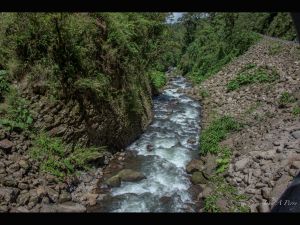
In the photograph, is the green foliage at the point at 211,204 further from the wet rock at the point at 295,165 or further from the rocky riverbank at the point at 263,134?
the wet rock at the point at 295,165

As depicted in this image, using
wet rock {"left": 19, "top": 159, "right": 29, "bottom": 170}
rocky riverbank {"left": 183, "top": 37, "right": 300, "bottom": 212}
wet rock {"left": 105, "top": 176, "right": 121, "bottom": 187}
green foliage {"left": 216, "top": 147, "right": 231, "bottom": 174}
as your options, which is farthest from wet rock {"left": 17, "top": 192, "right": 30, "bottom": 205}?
green foliage {"left": 216, "top": 147, "right": 231, "bottom": 174}

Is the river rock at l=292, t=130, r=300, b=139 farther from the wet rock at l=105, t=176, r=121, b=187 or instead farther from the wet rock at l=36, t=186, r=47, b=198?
the wet rock at l=36, t=186, r=47, b=198

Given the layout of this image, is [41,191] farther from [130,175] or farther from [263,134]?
[263,134]

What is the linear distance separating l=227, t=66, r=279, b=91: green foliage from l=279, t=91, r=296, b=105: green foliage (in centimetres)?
291

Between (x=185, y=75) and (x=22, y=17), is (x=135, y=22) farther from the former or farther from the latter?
(x=185, y=75)

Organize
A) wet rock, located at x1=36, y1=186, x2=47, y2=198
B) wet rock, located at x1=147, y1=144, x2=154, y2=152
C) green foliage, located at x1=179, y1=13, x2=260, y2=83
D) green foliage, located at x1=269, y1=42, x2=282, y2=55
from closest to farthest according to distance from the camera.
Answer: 1. wet rock, located at x1=36, y1=186, x2=47, y2=198
2. wet rock, located at x1=147, y1=144, x2=154, y2=152
3. green foliage, located at x1=269, y1=42, x2=282, y2=55
4. green foliage, located at x1=179, y1=13, x2=260, y2=83

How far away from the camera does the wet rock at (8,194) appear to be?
660cm

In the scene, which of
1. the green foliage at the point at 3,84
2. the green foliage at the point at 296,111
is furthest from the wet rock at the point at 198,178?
the green foliage at the point at 3,84

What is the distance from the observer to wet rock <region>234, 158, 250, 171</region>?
9.62 m

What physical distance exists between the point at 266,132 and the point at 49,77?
7386mm

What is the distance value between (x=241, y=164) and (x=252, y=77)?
366 inches

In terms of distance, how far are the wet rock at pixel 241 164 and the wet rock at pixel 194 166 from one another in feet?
4.33

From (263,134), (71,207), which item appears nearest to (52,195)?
(71,207)

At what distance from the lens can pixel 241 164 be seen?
32.0 ft
